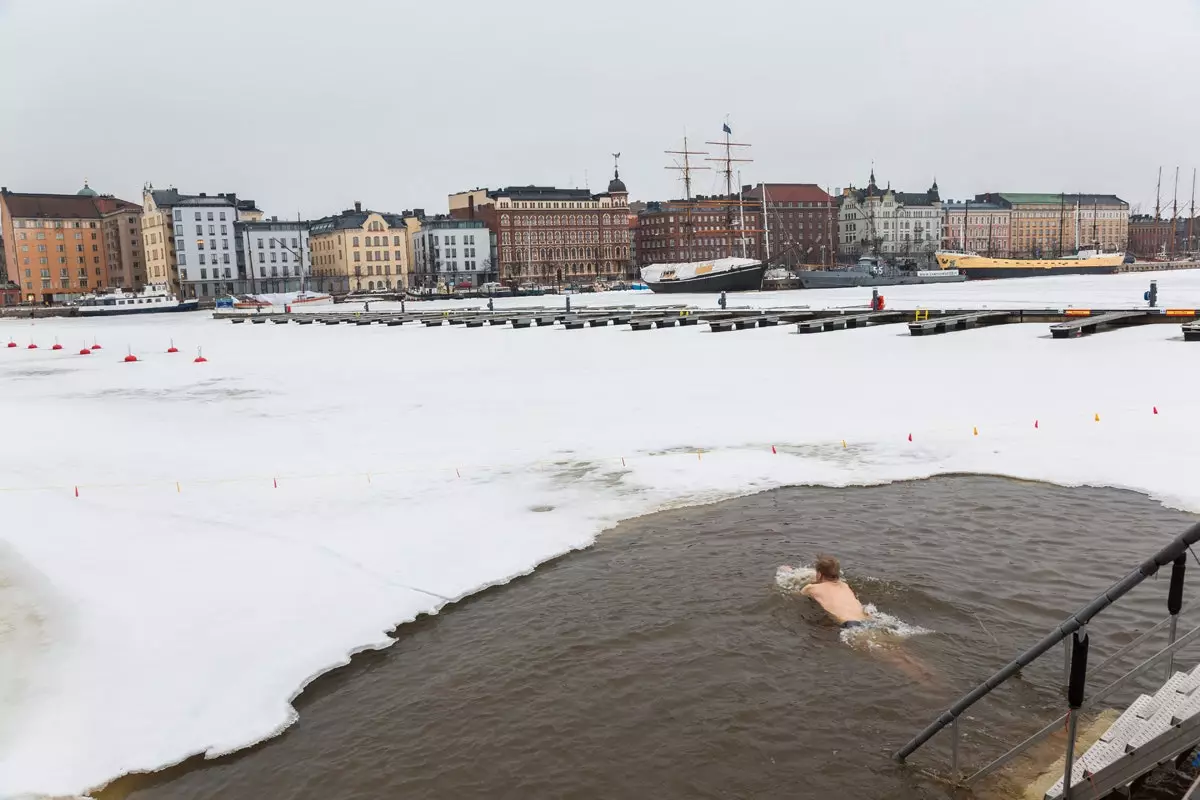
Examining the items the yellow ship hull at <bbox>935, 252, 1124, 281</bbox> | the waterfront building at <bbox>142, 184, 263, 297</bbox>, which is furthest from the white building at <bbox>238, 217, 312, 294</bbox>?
the yellow ship hull at <bbox>935, 252, 1124, 281</bbox>

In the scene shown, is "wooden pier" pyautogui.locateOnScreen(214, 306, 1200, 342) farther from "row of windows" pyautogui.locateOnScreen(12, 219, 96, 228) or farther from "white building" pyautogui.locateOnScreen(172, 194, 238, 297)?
"row of windows" pyautogui.locateOnScreen(12, 219, 96, 228)

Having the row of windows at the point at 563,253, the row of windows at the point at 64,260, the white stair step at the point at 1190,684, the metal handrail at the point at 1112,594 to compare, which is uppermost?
the row of windows at the point at 64,260

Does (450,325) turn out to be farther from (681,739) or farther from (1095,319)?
(681,739)

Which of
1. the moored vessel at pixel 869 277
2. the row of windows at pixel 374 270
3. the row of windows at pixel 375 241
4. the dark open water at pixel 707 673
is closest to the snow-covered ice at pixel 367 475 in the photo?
the dark open water at pixel 707 673

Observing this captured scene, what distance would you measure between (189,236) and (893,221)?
467 feet

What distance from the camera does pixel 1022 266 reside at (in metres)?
130

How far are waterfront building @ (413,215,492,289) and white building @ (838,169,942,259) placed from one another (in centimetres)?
8030

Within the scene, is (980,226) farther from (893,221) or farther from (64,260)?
(64,260)

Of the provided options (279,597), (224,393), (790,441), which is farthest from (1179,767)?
(224,393)

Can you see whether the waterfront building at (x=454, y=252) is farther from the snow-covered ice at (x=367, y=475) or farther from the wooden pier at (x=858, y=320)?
the snow-covered ice at (x=367, y=475)

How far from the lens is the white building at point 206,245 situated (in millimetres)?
141750

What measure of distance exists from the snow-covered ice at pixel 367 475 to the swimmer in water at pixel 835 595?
3053mm

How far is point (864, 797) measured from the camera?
5.45 m

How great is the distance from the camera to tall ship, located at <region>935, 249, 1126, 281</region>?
12494 cm
